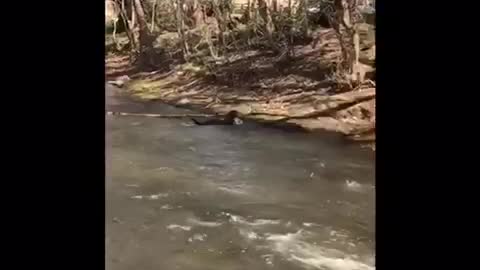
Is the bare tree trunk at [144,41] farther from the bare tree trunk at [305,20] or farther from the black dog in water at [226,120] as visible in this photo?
the bare tree trunk at [305,20]

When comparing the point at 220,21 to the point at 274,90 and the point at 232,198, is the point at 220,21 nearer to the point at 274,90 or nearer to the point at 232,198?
the point at 274,90

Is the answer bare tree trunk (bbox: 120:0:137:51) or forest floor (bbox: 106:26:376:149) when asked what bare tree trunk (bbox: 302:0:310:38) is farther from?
bare tree trunk (bbox: 120:0:137:51)

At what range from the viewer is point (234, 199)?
1.40 meters

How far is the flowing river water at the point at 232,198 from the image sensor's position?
1.36m

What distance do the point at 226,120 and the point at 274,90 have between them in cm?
11

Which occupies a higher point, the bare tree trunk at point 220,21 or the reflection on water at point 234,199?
the bare tree trunk at point 220,21

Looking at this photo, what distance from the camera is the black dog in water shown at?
1.44m

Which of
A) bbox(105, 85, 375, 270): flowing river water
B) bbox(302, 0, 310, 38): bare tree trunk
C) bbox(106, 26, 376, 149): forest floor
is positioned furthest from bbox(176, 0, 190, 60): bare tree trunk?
bbox(302, 0, 310, 38): bare tree trunk

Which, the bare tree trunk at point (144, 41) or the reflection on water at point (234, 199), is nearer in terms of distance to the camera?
the reflection on water at point (234, 199)

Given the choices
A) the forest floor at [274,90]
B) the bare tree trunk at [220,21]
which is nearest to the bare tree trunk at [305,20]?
the forest floor at [274,90]

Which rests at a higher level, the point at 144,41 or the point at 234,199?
the point at 144,41

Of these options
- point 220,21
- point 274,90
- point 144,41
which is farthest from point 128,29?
point 274,90
